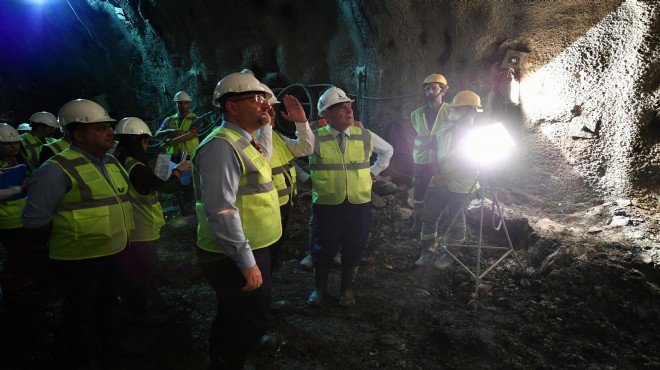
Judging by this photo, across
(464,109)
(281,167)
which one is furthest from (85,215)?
(464,109)

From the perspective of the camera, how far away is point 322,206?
353 cm

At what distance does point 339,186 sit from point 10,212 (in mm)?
3656

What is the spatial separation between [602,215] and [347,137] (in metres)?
4.23

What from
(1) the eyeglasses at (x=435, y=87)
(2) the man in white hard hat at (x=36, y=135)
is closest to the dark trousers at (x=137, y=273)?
(2) the man in white hard hat at (x=36, y=135)

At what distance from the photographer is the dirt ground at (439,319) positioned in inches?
115

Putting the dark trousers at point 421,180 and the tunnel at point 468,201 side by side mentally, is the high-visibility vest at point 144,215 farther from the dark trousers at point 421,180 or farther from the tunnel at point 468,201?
the dark trousers at point 421,180

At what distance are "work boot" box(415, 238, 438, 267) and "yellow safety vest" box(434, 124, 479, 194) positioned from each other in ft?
2.72

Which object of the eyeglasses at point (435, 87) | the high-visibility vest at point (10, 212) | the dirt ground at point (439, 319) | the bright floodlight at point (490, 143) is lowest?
the dirt ground at point (439, 319)

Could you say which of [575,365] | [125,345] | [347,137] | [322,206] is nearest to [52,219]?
[125,345]

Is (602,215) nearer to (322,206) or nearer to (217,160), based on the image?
(322,206)

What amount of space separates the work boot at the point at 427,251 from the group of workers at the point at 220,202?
5 centimetres

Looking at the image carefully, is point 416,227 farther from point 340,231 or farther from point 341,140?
point 341,140

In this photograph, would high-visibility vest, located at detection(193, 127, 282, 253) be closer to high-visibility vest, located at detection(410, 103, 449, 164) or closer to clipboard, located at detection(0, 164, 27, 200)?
clipboard, located at detection(0, 164, 27, 200)

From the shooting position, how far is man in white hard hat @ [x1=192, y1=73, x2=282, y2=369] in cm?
189
